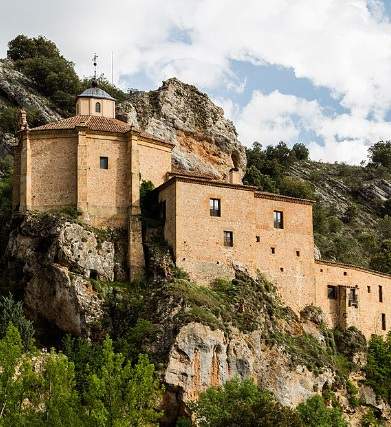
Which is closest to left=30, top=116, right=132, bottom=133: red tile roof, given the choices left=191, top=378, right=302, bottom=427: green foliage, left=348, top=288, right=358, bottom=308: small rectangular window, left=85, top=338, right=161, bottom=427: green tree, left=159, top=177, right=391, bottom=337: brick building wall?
left=159, top=177, right=391, bottom=337: brick building wall

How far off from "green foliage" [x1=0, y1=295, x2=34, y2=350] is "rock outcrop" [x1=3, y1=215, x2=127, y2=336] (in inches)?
85.7

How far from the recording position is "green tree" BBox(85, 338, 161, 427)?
50.3 m

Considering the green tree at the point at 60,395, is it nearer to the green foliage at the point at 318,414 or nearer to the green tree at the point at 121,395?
the green tree at the point at 121,395

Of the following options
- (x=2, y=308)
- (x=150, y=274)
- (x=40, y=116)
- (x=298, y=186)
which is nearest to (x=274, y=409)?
(x=150, y=274)

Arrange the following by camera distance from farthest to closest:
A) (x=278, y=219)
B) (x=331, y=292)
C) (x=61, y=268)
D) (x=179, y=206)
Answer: (x=331, y=292) < (x=278, y=219) < (x=179, y=206) < (x=61, y=268)

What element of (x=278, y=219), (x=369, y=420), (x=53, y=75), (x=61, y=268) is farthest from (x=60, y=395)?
(x=53, y=75)

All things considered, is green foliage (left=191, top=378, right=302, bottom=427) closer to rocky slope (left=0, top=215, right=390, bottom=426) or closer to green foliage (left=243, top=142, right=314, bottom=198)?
rocky slope (left=0, top=215, right=390, bottom=426)

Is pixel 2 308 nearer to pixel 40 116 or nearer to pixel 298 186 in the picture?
pixel 40 116

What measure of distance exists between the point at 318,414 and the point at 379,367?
40.3ft

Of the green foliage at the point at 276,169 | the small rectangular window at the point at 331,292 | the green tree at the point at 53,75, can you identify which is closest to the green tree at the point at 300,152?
the green foliage at the point at 276,169

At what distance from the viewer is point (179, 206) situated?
6381 centimetres

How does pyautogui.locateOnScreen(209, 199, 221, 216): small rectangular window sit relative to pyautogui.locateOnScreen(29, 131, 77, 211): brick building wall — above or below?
below

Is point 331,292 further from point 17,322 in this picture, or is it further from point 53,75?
point 53,75

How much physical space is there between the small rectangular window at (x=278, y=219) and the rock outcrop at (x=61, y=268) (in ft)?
34.9
